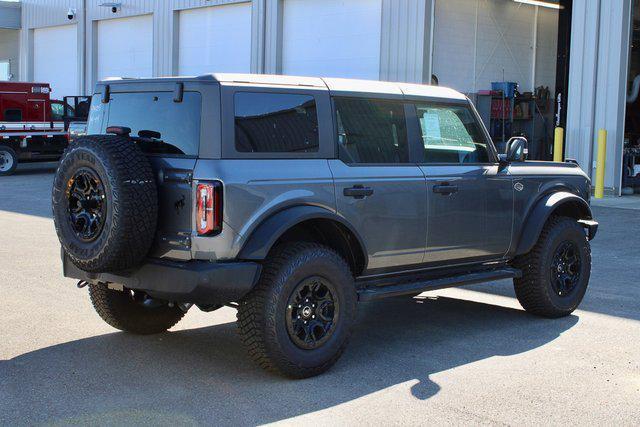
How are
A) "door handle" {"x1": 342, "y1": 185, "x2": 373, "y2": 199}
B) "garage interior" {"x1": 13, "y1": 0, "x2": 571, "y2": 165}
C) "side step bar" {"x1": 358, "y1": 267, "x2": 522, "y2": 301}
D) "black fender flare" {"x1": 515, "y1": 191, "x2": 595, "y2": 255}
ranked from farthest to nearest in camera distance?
"garage interior" {"x1": 13, "y1": 0, "x2": 571, "y2": 165}, "black fender flare" {"x1": 515, "y1": 191, "x2": 595, "y2": 255}, "side step bar" {"x1": 358, "y1": 267, "x2": 522, "y2": 301}, "door handle" {"x1": 342, "y1": 185, "x2": 373, "y2": 199}

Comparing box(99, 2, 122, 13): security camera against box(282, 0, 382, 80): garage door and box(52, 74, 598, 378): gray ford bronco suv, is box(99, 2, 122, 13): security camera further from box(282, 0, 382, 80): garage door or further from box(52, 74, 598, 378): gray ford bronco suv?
box(52, 74, 598, 378): gray ford bronco suv

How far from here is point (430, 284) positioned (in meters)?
6.32

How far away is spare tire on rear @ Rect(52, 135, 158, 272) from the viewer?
5008mm

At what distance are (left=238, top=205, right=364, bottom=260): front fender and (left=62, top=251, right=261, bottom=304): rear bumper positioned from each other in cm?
8

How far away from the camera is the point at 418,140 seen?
6.43 m

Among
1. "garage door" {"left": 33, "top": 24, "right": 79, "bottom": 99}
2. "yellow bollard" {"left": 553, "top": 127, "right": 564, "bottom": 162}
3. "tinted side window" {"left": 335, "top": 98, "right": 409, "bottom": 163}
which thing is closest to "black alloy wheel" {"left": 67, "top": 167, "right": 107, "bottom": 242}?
"tinted side window" {"left": 335, "top": 98, "right": 409, "bottom": 163}

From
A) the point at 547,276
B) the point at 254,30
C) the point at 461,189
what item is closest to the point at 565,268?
the point at 547,276

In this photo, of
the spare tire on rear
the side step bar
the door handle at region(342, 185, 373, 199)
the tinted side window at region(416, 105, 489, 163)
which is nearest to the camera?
the spare tire on rear

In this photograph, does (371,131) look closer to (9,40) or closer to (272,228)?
(272,228)

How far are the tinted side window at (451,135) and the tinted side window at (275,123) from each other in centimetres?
115

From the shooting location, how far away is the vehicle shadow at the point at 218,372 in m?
4.77

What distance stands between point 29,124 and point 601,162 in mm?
14722

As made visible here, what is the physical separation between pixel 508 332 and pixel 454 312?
801mm

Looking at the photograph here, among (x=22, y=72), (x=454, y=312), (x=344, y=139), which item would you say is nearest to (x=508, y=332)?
(x=454, y=312)
